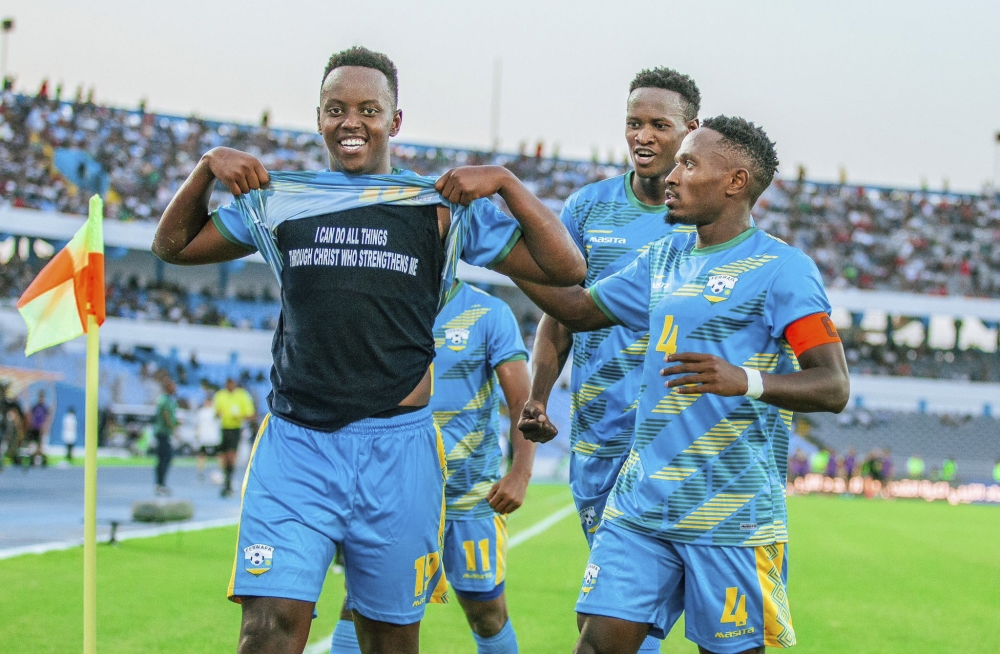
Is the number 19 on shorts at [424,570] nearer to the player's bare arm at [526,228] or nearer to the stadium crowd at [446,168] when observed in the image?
the player's bare arm at [526,228]

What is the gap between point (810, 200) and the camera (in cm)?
4766

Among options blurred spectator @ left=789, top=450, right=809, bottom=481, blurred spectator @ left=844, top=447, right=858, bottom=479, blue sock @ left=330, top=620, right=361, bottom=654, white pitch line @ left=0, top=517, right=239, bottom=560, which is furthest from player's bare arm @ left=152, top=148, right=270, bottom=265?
blurred spectator @ left=844, top=447, right=858, bottom=479

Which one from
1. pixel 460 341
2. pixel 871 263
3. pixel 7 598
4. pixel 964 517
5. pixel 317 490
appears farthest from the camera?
pixel 871 263

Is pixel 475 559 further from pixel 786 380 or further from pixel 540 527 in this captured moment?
pixel 540 527

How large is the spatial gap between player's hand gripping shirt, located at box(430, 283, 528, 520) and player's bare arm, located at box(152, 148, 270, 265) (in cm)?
234

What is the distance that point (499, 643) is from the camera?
241 inches

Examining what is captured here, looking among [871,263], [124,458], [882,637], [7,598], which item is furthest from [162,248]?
[871,263]

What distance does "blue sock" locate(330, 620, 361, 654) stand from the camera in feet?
18.4

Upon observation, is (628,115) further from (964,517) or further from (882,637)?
(964,517)

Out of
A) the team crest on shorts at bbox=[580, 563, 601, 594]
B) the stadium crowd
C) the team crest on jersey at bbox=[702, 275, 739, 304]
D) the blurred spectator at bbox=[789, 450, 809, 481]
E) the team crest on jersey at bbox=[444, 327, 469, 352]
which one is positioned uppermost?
the stadium crowd

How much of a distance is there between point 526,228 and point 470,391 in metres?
2.53

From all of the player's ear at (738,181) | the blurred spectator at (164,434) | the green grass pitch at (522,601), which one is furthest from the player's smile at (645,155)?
the blurred spectator at (164,434)

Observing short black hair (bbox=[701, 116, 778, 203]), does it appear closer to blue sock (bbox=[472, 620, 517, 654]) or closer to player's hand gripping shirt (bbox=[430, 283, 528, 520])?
player's hand gripping shirt (bbox=[430, 283, 528, 520])

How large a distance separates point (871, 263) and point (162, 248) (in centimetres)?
4457
